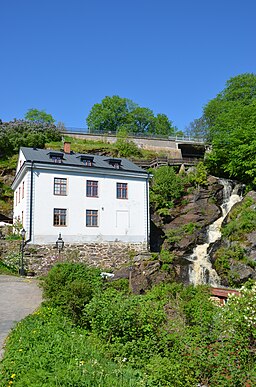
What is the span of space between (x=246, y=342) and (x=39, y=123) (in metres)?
37.2

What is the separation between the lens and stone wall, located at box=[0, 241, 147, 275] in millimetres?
24234

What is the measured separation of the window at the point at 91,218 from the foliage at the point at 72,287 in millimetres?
12818

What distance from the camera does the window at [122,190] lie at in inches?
1117

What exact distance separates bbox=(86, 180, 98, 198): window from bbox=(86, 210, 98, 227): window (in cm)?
119

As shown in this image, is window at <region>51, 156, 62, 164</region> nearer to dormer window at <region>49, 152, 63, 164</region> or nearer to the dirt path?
dormer window at <region>49, 152, 63, 164</region>

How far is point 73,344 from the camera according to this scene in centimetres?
838

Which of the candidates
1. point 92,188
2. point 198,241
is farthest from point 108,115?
point 198,241

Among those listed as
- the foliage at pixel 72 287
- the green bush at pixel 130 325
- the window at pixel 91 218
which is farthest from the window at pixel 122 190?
the green bush at pixel 130 325

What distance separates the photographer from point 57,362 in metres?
7.11

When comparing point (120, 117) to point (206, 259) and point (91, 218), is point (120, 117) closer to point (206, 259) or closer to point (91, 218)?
point (91, 218)

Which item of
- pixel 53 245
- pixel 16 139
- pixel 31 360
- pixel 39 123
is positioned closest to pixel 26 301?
pixel 31 360

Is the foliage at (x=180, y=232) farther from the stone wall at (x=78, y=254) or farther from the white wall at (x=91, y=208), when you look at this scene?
the stone wall at (x=78, y=254)

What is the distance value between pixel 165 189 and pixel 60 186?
10.6 metres

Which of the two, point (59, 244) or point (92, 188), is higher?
point (92, 188)
